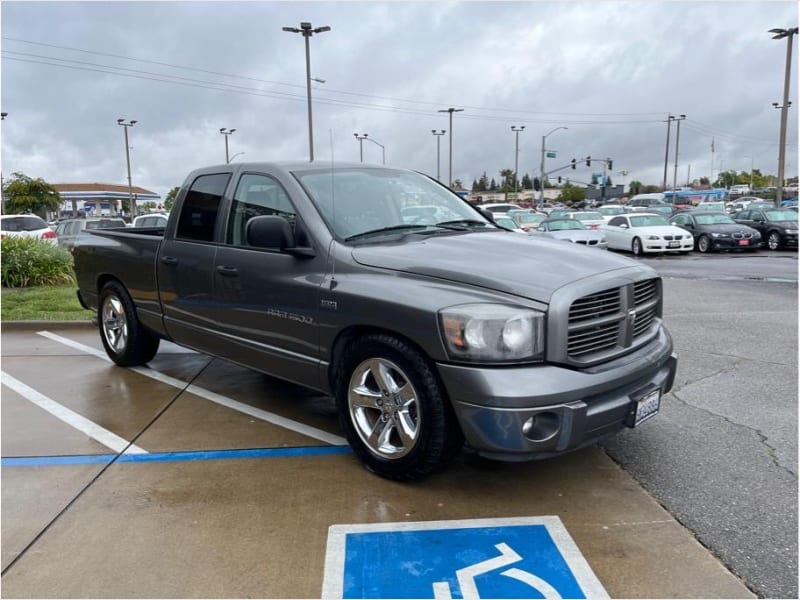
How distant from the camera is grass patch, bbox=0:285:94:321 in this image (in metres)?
8.94

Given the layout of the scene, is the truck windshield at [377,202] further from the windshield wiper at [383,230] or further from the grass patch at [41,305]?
the grass patch at [41,305]

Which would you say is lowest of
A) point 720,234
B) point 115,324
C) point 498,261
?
point 720,234

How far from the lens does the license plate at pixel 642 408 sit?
3.52 meters

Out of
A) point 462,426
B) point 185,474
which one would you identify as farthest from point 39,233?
point 462,426

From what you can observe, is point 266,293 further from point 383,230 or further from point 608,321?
point 608,321

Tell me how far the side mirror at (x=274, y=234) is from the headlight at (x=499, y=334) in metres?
1.29

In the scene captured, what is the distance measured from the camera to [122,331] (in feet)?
20.9

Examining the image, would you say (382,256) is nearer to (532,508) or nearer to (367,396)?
(367,396)

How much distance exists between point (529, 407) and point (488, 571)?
2.52 ft

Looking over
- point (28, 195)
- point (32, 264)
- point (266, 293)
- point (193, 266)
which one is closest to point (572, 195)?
point (28, 195)

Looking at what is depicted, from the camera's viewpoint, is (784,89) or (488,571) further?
(784,89)

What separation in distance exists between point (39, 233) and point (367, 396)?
63.1 feet

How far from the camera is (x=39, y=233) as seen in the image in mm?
19609

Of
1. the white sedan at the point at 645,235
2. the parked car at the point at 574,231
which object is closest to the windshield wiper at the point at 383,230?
the parked car at the point at 574,231
